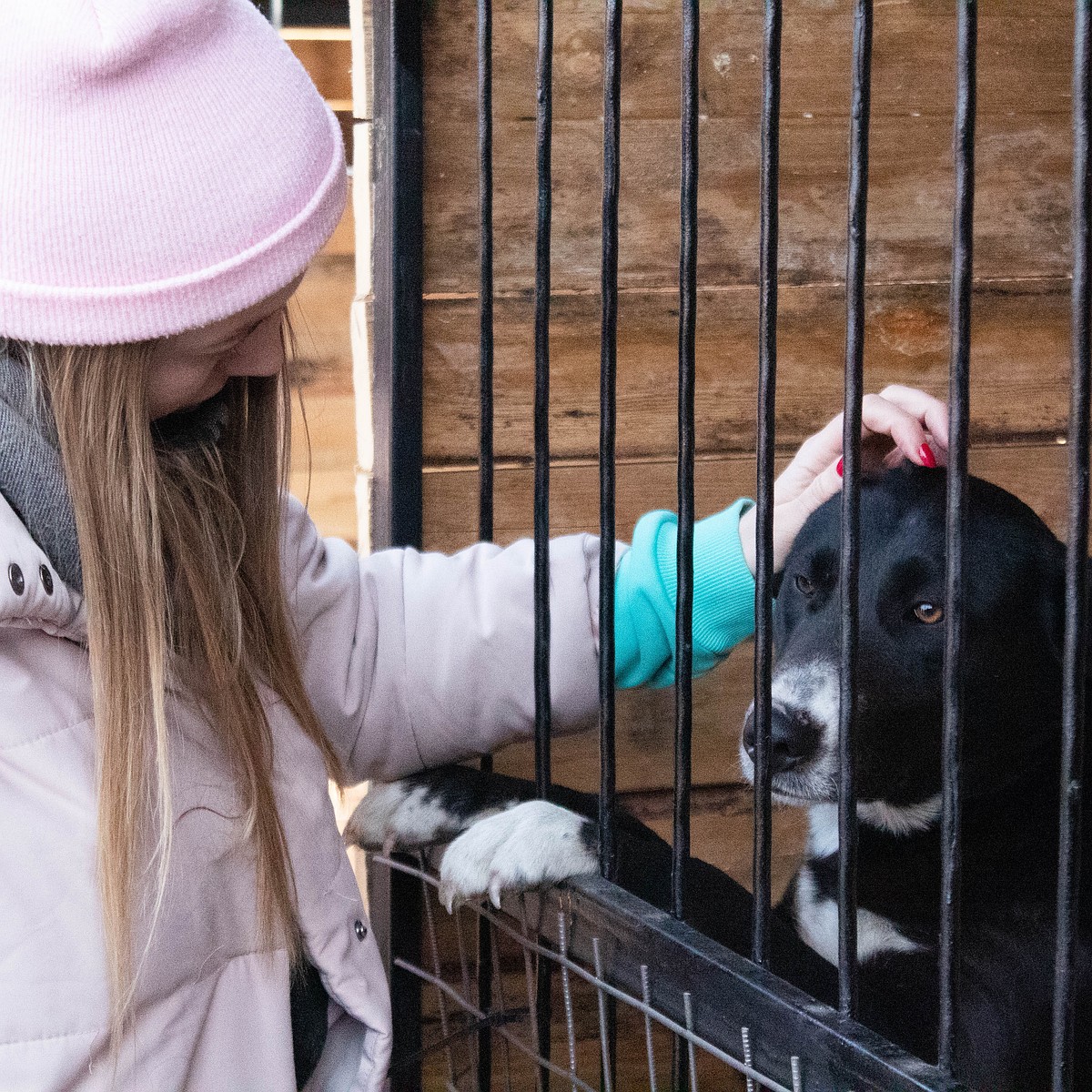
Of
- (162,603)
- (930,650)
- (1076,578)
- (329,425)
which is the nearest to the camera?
(1076,578)

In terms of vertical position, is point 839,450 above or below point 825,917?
above

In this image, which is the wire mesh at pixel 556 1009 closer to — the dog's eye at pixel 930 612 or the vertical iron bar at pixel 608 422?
the vertical iron bar at pixel 608 422

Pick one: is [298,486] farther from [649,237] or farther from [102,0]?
[102,0]

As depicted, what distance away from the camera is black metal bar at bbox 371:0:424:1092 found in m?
1.73

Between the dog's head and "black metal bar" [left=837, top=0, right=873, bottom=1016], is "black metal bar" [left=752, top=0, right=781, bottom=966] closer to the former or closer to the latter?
"black metal bar" [left=837, top=0, right=873, bottom=1016]

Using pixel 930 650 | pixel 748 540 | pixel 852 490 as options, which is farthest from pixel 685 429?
pixel 930 650

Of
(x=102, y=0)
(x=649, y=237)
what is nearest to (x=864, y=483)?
(x=649, y=237)

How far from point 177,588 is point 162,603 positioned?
0.08 meters

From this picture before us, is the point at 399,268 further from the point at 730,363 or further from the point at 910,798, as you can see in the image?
the point at 910,798

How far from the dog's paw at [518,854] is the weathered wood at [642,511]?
557 millimetres

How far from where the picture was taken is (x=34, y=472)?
111 centimetres

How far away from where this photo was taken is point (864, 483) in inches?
66.5

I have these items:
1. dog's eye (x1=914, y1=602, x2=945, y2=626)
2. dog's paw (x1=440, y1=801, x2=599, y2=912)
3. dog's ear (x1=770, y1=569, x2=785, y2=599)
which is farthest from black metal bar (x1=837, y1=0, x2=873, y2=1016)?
dog's ear (x1=770, y1=569, x2=785, y2=599)

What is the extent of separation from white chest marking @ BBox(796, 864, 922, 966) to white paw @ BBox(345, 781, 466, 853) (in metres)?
0.46
